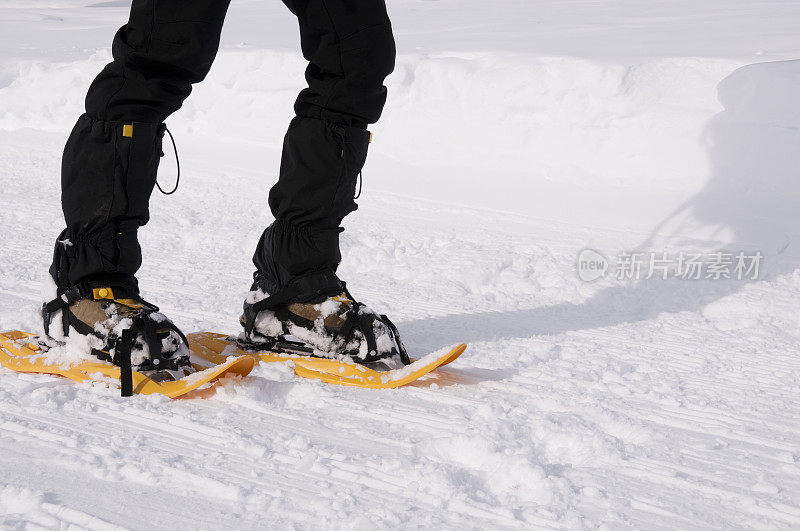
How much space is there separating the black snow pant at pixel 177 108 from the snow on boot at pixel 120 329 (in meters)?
0.04

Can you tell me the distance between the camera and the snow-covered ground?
51.6 inches

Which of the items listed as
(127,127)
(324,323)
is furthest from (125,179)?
(324,323)

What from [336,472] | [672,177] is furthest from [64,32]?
[336,472]

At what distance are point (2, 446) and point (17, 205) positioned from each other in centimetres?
267

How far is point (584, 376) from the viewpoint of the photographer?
1988 millimetres

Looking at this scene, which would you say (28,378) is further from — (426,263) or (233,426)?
(426,263)

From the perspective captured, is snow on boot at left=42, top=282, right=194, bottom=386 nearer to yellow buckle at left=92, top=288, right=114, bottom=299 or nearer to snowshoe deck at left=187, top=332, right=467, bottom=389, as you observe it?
yellow buckle at left=92, top=288, right=114, bottom=299

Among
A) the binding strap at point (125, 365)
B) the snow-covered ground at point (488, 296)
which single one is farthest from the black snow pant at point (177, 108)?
the snow-covered ground at point (488, 296)

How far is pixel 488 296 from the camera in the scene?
284cm

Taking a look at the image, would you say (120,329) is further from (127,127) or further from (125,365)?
(127,127)

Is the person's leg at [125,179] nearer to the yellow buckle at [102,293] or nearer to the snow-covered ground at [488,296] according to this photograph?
the yellow buckle at [102,293]

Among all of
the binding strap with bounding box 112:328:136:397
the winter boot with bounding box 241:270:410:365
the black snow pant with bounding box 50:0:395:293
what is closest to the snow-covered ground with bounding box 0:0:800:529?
the binding strap with bounding box 112:328:136:397

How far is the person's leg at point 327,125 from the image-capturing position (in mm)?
1855

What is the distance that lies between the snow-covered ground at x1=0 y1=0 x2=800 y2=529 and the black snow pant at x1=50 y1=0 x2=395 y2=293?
A: 32 centimetres
